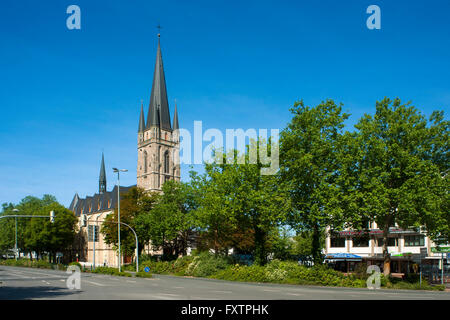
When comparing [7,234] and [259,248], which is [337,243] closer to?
[259,248]

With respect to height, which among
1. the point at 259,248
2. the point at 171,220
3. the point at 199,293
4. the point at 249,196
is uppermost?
the point at 249,196

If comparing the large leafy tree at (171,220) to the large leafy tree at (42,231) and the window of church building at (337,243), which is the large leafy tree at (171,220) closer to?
the window of church building at (337,243)

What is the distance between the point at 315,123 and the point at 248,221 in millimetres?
10882

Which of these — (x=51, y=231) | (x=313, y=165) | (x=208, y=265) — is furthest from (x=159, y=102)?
(x=313, y=165)

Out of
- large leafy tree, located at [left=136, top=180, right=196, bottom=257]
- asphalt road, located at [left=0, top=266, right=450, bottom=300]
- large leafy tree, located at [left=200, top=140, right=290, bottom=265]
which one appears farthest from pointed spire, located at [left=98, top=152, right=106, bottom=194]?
asphalt road, located at [left=0, top=266, right=450, bottom=300]

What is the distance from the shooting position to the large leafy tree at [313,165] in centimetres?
3173

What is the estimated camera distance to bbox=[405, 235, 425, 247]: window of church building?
60.3 metres

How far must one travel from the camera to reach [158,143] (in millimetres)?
109125

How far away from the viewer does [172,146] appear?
11194 cm

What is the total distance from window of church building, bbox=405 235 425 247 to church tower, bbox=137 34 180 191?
194ft

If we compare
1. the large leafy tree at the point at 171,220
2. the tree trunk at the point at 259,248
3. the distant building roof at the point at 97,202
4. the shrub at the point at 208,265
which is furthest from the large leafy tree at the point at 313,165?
the distant building roof at the point at 97,202

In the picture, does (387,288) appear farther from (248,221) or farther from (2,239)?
(2,239)

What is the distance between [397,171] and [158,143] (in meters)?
83.0
